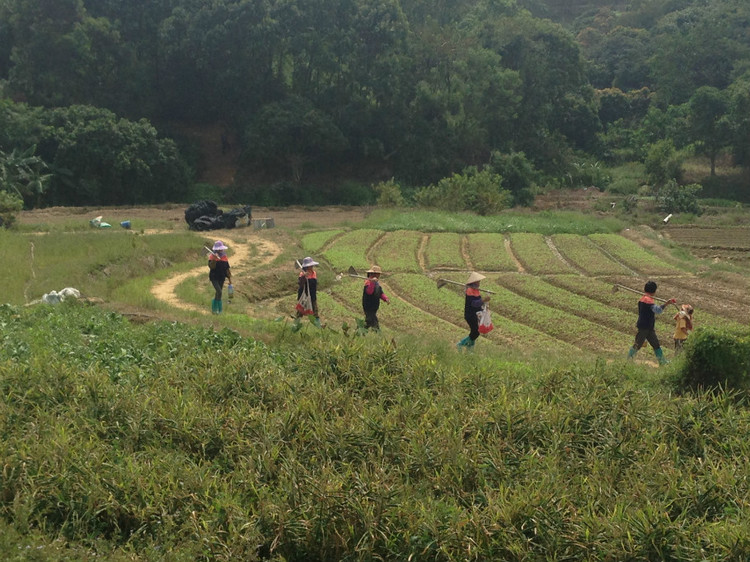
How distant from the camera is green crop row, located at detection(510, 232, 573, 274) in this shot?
25.0m

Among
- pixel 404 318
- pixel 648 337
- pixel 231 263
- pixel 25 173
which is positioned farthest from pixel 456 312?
pixel 25 173

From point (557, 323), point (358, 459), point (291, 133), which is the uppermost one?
point (291, 133)

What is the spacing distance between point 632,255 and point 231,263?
14.1 meters

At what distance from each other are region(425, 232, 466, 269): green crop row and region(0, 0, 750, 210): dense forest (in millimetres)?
8482

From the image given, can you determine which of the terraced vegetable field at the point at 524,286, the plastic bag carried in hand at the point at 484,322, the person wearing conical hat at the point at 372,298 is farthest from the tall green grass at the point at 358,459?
the terraced vegetable field at the point at 524,286

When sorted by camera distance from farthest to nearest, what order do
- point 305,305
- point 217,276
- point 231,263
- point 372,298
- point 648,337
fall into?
point 231,263 < point 217,276 < point 305,305 < point 372,298 < point 648,337

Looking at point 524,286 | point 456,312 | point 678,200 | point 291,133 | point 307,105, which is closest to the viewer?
point 456,312

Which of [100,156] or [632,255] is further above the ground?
[100,156]

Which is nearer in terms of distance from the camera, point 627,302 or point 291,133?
point 627,302

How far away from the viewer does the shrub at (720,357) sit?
A: 10.9 meters

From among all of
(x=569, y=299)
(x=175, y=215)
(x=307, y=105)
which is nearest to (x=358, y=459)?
(x=569, y=299)

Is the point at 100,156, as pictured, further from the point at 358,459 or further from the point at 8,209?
the point at 358,459

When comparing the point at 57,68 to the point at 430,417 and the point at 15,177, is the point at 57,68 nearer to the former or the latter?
the point at 15,177

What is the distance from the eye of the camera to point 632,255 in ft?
88.9
